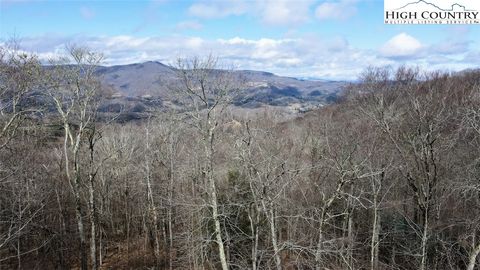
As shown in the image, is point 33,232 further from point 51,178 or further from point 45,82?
point 45,82

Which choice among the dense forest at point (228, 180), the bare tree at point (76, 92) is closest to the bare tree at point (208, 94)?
the dense forest at point (228, 180)

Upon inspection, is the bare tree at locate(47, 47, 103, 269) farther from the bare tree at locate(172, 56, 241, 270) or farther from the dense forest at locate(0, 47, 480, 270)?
the bare tree at locate(172, 56, 241, 270)

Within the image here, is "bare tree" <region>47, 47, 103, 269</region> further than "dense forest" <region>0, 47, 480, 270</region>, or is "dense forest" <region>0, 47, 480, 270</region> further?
"bare tree" <region>47, 47, 103, 269</region>

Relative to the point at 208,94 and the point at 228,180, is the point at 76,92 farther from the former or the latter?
the point at 228,180

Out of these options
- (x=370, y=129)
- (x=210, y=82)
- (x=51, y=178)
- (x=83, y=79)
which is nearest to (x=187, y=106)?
(x=210, y=82)

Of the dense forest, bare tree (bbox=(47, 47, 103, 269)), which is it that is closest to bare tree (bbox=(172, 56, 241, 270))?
the dense forest

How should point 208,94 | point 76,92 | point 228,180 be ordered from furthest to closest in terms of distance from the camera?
point 228,180 → point 76,92 → point 208,94

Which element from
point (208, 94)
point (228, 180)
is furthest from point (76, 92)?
point (228, 180)

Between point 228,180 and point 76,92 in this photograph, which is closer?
point 76,92

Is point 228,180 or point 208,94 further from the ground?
point 208,94
